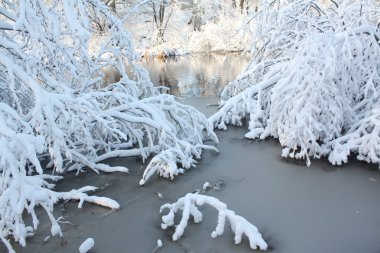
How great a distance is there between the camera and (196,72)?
18.5 metres

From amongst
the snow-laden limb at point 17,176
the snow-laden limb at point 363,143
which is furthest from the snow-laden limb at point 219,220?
the snow-laden limb at point 363,143

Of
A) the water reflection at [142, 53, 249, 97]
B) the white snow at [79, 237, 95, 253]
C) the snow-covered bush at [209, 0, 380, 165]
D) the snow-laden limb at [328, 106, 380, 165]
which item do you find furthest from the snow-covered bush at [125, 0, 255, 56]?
the white snow at [79, 237, 95, 253]

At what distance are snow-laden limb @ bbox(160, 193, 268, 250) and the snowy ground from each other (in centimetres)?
10

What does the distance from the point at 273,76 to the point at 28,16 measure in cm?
570

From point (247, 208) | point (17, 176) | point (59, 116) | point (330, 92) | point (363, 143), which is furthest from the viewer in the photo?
point (330, 92)

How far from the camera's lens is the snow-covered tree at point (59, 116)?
340 centimetres

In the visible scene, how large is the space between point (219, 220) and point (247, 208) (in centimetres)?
83

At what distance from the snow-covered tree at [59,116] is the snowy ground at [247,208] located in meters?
0.24

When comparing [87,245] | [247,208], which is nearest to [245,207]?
[247,208]

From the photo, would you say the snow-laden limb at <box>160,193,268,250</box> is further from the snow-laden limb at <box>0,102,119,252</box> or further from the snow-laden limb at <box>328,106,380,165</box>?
the snow-laden limb at <box>328,106,380,165</box>

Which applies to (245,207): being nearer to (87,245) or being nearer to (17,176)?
(87,245)

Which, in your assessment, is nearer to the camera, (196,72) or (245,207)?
(245,207)

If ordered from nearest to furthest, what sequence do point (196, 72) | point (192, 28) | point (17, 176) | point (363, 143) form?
point (17, 176) → point (363, 143) → point (196, 72) → point (192, 28)

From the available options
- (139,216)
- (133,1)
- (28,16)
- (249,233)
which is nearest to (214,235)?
(249,233)
